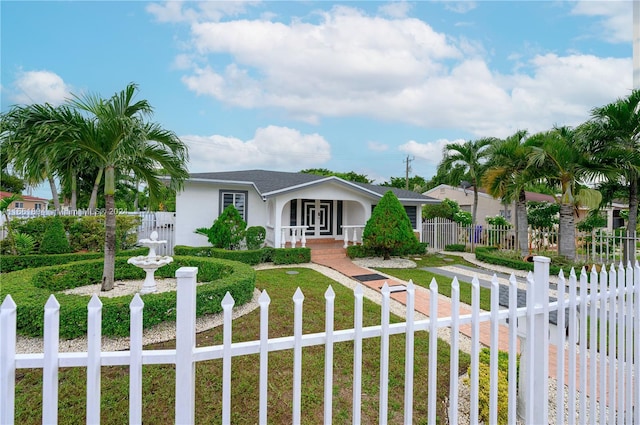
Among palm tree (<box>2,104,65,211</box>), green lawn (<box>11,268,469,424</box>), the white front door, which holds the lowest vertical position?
green lawn (<box>11,268,469,424</box>)

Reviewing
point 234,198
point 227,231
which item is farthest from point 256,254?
point 234,198

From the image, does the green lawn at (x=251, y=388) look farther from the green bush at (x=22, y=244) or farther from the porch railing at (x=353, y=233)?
the porch railing at (x=353, y=233)

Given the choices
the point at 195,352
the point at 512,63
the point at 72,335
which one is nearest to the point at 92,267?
the point at 72,335

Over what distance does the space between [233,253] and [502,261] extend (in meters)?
10.2

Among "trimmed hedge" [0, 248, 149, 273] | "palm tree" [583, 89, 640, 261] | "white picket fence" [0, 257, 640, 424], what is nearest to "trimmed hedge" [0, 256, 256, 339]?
"trimmed hedge" [0, 248, 149, 273]

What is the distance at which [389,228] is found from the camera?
1118 cm

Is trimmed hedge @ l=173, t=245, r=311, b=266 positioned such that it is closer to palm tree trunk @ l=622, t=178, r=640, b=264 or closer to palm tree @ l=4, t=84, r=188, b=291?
palm tree @ l=4, t=84, r=188, b=291

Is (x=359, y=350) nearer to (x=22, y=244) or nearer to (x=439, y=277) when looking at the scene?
(x=439, y=277)

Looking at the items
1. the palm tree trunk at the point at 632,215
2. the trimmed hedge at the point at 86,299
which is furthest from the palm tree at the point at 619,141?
the trimmed hedge at the point at 86,299

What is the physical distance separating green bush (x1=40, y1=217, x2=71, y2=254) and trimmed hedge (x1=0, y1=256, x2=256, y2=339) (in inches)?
147

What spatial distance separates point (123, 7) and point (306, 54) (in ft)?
20.8

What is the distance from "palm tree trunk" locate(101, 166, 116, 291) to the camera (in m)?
6.46

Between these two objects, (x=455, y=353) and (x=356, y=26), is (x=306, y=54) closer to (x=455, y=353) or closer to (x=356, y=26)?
(x=356, y=26)

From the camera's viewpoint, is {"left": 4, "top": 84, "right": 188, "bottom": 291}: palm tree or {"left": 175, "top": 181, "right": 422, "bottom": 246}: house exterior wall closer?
{"left": 4, "top": 84, "right": 188, "bottom": 291}: palm tree
